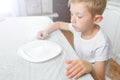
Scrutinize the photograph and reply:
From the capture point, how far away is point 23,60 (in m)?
0.77

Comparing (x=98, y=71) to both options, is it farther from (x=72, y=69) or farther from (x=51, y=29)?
(x=51, y=29)

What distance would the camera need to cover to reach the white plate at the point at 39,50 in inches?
30.3

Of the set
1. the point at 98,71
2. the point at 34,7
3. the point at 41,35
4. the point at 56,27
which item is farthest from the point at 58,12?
the point at 98,71

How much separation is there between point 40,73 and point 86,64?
0.62 feet

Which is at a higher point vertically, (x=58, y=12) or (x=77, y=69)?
(x=77, y=69)

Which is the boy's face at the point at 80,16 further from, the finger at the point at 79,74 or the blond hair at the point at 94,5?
the finger at the point at 79,74

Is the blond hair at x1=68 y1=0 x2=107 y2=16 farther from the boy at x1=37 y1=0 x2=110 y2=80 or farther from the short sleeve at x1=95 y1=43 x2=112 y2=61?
the short sleeve at x1=95 y1=43 x2=112 y2=61

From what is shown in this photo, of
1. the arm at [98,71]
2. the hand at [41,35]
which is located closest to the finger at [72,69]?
the arm at [98,71]

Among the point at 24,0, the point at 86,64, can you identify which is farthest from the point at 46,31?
the point at 24,0

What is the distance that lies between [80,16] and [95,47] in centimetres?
18

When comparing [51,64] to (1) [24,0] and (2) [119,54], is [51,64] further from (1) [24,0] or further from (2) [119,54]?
(2) [119,54]

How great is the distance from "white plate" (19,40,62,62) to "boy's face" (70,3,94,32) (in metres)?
0.16

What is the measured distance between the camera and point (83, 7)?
753mm

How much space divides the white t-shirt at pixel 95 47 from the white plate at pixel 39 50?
0.16 meters
